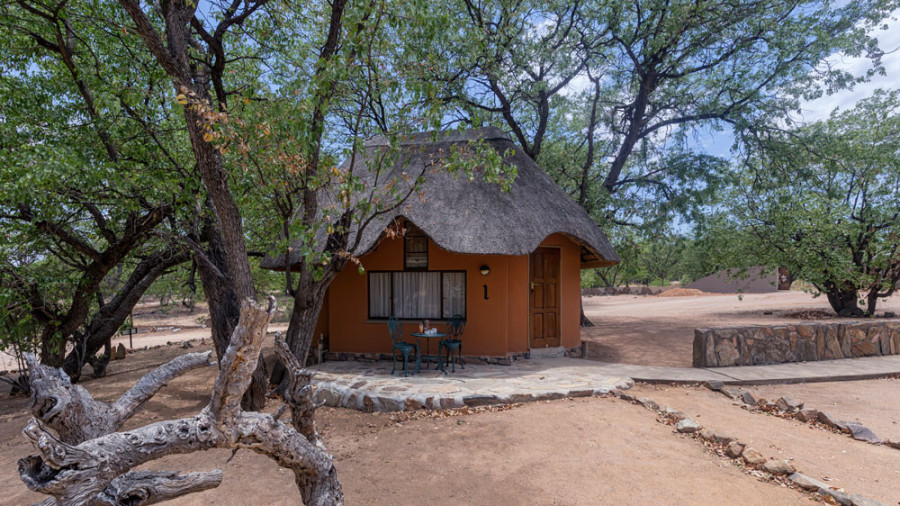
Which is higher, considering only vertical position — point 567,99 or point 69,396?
point 567,99

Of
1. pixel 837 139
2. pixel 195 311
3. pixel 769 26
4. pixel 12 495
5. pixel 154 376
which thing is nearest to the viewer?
pixel 154 376

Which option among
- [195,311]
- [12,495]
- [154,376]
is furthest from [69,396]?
[195,311]

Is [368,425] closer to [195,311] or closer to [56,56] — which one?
[56,56]

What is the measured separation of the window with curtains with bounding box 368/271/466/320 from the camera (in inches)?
339

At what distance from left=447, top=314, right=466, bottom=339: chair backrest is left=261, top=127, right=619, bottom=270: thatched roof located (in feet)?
4.47

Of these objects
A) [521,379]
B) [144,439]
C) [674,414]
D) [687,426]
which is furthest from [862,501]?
[144,439]

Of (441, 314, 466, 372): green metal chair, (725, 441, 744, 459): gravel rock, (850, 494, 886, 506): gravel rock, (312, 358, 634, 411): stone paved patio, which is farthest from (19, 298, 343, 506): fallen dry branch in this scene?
(441, 314, 466, 372): green metal chair

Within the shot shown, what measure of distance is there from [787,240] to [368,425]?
48.3ft

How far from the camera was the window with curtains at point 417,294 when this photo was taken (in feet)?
28.2

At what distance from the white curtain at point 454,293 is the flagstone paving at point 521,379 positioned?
1.17 metres

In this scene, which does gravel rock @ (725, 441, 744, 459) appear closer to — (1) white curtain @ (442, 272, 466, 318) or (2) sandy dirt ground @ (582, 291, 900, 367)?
(2) sandy dirt ground @ (582, 291, 900, 367)

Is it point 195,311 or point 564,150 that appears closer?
point 564,150

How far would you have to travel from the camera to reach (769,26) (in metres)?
11.5

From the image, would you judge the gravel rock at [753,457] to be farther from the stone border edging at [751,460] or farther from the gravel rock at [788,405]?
the gravel rock at [788,405]
